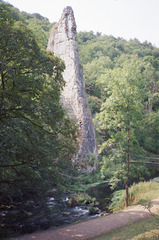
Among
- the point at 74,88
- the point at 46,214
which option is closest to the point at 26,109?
the point at 46,214

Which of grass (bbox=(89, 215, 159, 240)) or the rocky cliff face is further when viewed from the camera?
the rocky cliff face

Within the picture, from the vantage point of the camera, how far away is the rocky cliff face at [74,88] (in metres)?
20.5

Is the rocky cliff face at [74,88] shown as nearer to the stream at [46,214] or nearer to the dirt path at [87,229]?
the stream at [46,214]

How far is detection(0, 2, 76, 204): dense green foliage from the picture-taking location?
6.36 meters

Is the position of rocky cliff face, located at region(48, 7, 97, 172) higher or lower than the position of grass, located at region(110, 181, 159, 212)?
higher

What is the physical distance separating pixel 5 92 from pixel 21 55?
1.39 metres

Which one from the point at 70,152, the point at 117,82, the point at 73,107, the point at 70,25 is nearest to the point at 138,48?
the point at 70,25

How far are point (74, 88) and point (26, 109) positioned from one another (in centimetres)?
1647

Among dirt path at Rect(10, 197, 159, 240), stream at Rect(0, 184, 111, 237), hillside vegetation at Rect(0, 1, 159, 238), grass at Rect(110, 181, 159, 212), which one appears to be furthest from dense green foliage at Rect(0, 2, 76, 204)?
grass at Rect(110, 181, 159, 212)

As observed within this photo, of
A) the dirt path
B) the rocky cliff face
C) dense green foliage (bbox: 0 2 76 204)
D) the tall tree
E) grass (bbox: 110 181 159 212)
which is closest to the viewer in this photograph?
dense green foliage (bbox: 0 2 76 204)

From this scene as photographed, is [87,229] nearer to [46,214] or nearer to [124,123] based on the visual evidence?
[46,214]

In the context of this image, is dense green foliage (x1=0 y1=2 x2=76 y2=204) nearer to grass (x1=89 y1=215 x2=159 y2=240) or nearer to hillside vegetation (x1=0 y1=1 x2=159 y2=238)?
hillside vegetation (x1=0 y1=1 x2=159 y2=238)

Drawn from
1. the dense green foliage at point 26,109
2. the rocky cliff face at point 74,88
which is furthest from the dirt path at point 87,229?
the rocky cliff face at point 74,88

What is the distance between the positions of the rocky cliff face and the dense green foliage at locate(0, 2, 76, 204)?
1099 centimetres
